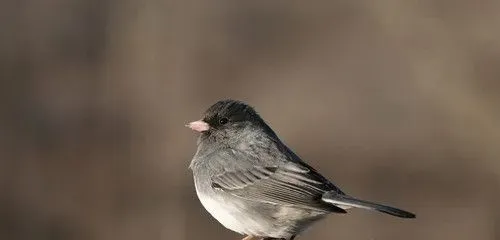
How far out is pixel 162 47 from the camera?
964cm

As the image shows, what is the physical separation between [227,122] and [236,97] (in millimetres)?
5362

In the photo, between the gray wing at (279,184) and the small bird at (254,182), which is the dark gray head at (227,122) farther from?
the gray wing at (279,184)

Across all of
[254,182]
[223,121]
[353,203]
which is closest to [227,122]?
[223,121]

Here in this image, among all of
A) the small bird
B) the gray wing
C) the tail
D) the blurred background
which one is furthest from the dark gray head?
the blurred background

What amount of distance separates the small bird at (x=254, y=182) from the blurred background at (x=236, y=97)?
3286mm

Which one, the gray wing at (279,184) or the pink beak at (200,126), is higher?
the pink beak at (200,126)

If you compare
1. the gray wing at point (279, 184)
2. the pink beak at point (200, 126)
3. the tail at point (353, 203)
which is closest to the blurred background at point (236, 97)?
the pink beak at point (200, 126)

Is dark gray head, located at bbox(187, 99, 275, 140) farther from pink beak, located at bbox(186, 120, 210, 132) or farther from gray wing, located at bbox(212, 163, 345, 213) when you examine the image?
gray wing, located at bbox(212, 163, 345, 213)

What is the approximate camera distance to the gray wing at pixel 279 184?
131 inches

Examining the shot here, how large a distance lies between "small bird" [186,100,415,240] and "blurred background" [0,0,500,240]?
129 inches

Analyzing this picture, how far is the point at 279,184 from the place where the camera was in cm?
345

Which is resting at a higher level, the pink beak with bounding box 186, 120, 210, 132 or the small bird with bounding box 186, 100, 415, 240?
the pink beak with bounding box 186, 120, 210, 132

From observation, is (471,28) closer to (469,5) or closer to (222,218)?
(469,5)

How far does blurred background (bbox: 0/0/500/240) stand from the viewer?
7305 mm
